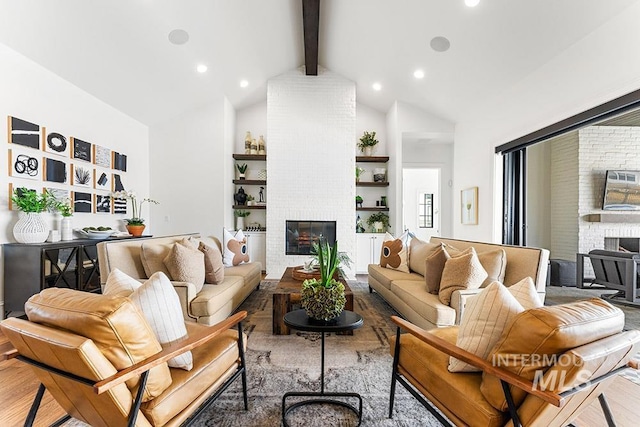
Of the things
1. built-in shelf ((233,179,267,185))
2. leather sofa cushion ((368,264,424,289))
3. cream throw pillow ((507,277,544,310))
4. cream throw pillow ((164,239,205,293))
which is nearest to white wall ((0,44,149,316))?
built-in shelf ((233,179,267,185))

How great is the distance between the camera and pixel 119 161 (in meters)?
5.36

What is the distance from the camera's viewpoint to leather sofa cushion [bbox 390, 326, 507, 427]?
125cm

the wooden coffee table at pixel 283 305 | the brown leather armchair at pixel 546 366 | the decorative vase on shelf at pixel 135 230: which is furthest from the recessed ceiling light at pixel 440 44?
the decorative vase on shelf at pixel 135 230

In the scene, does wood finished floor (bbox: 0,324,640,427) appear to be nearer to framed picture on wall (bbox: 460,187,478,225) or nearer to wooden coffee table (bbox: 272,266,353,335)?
wooden coffee table (bbox: 272,266,353,335)

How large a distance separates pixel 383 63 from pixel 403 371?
4.83m

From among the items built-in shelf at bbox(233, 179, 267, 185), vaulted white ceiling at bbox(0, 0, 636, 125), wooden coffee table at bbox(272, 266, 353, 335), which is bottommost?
wooden coffee table at bbox(272, 266, 353, 335)

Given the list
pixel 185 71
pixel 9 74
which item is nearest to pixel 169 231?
pixel 185 71

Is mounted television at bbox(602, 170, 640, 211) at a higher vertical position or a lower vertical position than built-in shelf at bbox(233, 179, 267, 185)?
lower

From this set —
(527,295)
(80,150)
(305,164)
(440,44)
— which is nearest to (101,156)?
(80,150)

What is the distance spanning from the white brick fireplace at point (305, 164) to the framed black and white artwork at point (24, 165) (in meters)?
3.36

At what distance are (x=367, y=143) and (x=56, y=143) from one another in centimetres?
506

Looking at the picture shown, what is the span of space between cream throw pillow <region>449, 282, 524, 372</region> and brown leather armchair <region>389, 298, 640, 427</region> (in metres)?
0.07

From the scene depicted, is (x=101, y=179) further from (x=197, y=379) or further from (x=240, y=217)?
(x=197, y=379)

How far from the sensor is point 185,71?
515 cm
